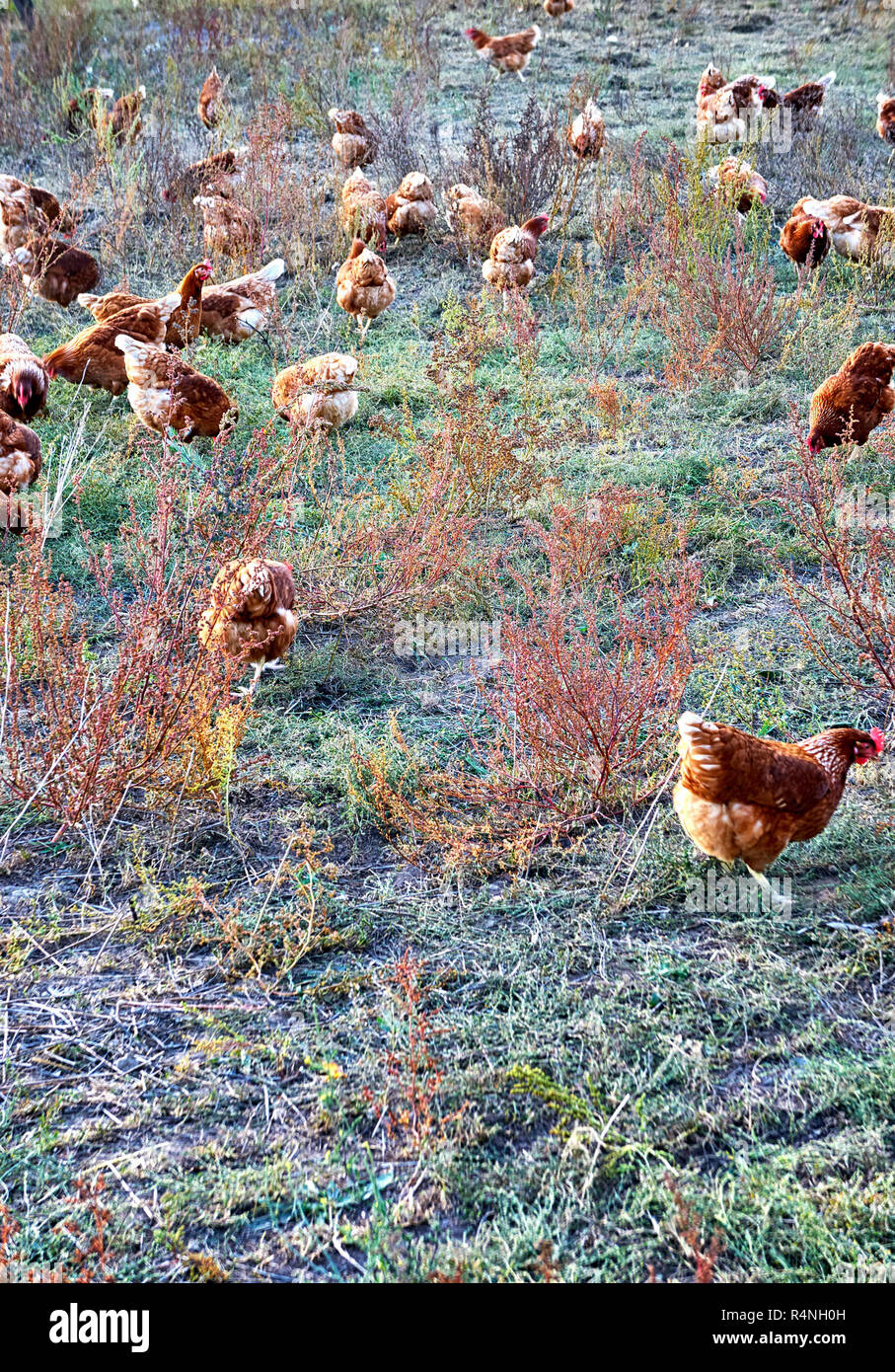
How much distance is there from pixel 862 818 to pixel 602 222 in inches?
226

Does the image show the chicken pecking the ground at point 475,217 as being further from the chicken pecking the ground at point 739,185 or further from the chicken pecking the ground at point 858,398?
the chicken pecking the ground at point 858,398

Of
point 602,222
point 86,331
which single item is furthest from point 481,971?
point 602,222

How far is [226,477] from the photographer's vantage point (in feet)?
11.1

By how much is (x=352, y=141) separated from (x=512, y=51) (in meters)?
3.79

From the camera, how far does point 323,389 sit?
5117 millimetres

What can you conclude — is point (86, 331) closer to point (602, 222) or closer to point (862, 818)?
point (602, 222)

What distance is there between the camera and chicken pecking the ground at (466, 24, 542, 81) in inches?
436

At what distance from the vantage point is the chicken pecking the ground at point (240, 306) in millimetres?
6082

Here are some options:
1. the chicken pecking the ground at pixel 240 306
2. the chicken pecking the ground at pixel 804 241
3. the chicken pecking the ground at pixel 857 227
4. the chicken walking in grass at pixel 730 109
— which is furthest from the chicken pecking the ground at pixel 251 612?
the chicken walking in grass at pixel 730 109

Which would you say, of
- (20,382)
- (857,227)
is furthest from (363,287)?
(857,227)

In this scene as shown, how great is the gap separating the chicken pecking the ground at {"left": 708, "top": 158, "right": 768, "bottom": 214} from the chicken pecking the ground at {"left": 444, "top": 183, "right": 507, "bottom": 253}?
57.8 inches

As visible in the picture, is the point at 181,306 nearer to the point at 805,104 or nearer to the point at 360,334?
the point at 360,334

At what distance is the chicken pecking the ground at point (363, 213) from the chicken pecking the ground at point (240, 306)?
126 centimetres

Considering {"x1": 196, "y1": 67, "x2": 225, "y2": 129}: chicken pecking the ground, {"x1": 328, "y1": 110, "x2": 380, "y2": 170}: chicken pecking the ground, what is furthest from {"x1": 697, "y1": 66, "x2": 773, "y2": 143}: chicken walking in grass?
{"x1": 196, "y1": 67, "x2": 225, "y2": 129}: chicken pecking the ground
